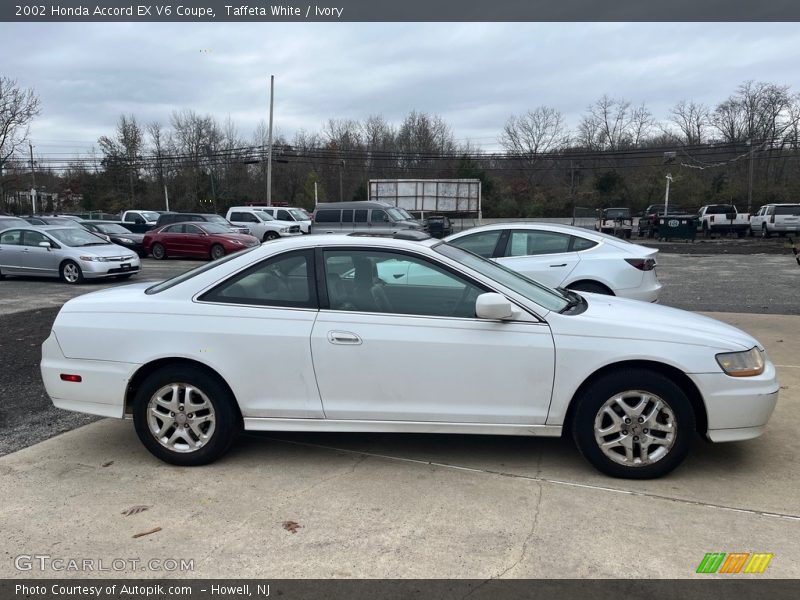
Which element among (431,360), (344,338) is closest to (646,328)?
(431,360)

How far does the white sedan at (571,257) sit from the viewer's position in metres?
7.92

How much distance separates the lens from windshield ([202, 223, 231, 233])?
22159 mm

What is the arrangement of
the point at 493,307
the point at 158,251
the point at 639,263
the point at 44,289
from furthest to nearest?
the point at 158,251 < the point at 44,289 < the point at 639,263 < the point at 493,307

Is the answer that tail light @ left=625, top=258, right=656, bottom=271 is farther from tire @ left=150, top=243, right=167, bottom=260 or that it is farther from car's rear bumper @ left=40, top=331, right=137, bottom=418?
tire @ left=150, top=243, right=167, bottom=260

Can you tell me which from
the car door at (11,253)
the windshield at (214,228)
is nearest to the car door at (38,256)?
the car door at (11,253)

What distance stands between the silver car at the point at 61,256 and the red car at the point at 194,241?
545 cm

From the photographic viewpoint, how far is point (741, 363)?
12.3ft

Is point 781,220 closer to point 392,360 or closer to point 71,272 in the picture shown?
point 71,272

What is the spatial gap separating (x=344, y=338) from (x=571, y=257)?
200 inches

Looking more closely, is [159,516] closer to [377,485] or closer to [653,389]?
[377,485]

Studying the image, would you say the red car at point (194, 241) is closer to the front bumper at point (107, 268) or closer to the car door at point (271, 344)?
the front bumper at point (107, 268)

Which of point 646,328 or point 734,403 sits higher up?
point 646,328

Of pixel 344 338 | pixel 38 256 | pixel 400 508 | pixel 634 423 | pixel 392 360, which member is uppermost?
pixel 344 338
